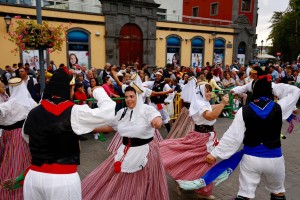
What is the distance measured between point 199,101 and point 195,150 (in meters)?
0.79

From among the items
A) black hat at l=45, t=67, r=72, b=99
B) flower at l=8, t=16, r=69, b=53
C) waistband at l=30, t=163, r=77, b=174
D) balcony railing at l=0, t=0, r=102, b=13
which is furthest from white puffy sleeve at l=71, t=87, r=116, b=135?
balcony railing at l=0, t=0, r=102, b=13

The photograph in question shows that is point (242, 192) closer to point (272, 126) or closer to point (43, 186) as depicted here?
point (272, 126)

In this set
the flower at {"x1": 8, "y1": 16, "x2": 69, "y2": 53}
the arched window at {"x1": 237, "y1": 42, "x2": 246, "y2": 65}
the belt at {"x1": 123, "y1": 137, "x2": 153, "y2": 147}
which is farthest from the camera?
the arched window at {"x1": 237, "y1": 42, "x2": 246, "y2": 65}

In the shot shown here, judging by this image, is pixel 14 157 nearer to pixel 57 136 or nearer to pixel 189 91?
pixel 57 136

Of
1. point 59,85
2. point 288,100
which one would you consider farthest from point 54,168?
point 288,100

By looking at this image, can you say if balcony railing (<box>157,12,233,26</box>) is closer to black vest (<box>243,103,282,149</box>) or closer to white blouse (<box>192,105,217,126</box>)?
white blouse (<box>192,105,217,126</box>)

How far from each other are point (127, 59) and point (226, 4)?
1535cm

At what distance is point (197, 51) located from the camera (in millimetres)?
21062

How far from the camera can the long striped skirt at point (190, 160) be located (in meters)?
4.29

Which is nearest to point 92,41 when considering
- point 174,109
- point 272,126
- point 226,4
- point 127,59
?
point 127,59

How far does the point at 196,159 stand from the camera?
4336mm

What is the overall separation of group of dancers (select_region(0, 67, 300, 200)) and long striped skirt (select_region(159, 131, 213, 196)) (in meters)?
0.02

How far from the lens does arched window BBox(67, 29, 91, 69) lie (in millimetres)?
14602

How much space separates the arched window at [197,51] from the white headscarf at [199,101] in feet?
54.3
